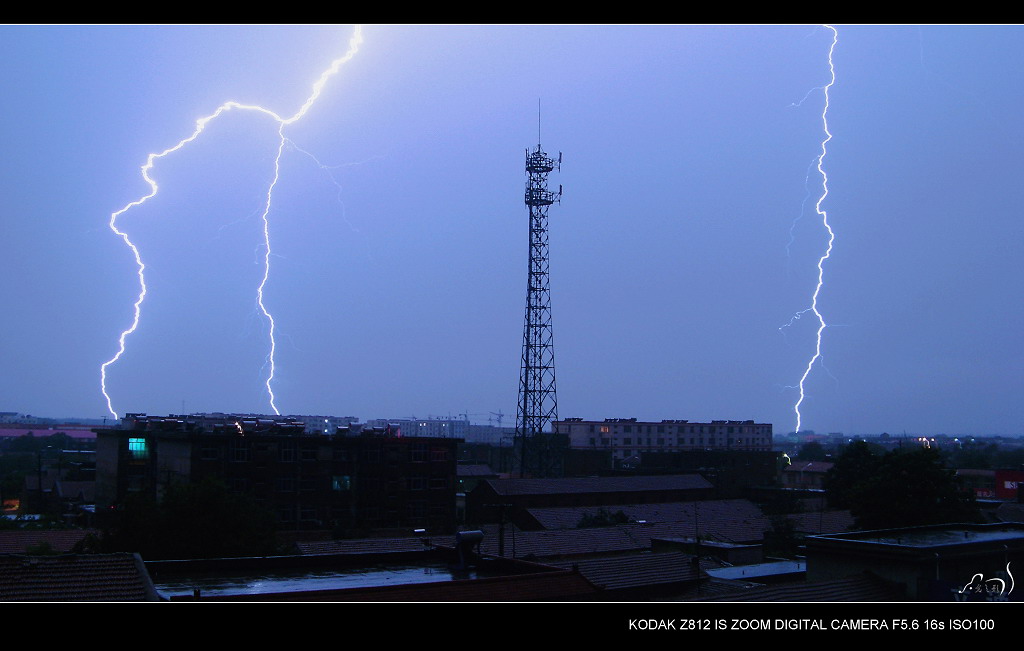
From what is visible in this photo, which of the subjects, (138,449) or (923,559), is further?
(138,449)

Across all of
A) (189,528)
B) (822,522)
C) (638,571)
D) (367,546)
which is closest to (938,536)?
(638,571)

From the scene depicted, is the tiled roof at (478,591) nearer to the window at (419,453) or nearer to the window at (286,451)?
the window at (286,451)

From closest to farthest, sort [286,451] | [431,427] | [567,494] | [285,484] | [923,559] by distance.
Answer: [923,559], [285,484], [286,451], [567,494], [431,427]

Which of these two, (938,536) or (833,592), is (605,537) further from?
(833,592)

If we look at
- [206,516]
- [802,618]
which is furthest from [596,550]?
[802,618]

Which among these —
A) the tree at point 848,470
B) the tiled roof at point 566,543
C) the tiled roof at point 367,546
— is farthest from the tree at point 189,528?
the tree at point 848,470
